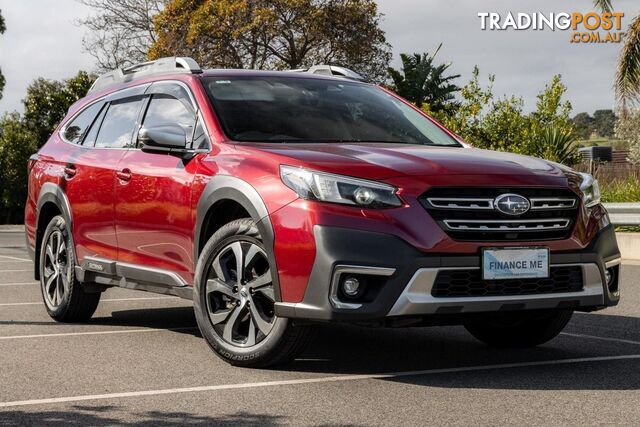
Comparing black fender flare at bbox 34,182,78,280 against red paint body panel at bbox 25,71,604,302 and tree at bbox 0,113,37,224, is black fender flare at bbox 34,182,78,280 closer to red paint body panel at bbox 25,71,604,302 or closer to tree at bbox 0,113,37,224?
red paint body panel at bbox 25,71,604,302

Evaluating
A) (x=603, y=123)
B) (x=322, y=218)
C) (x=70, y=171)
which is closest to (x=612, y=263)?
(x=322, y=218)

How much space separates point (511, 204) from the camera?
603cm

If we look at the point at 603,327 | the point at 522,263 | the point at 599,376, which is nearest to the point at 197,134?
the point at 522,263

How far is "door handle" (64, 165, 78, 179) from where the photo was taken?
28.2 feet

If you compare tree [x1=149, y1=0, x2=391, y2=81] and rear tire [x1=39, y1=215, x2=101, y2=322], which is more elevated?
tree [x1=149, y1=0, x2=391, y2=81]

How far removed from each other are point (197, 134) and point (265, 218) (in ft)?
4.04

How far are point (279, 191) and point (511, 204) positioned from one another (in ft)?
4.13

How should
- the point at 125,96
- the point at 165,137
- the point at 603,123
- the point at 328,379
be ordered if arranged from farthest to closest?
the point at 603,123, the point at 125,96, the point at 165,137, the point at 328,379

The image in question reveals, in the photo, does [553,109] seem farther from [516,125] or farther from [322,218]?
[322,218]

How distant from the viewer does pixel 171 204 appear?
23.2 ft

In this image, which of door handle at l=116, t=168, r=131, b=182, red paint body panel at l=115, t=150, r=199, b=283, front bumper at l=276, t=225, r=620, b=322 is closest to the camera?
front bumper at l=276, t=225, r=620, b=322

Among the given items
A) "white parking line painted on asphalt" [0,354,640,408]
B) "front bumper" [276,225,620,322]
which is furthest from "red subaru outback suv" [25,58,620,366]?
"white parking line painted on asphalt" [0,354,640,408]

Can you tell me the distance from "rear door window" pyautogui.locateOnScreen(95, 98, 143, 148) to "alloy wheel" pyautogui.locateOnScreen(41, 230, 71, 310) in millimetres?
943

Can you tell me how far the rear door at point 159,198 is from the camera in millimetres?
6984
